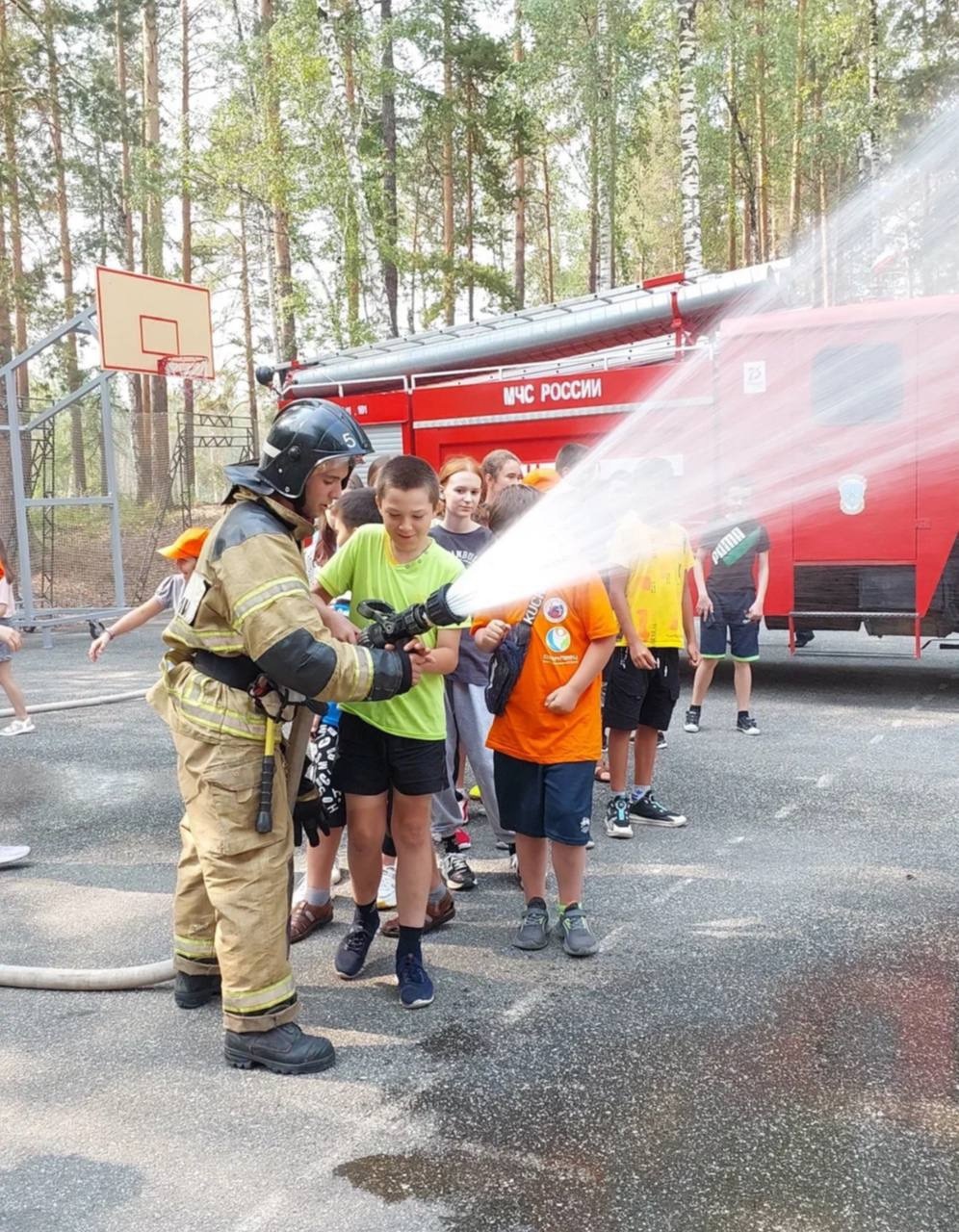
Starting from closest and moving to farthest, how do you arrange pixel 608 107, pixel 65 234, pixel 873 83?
pixel 873 83
pixel 608 107
pixel 65 234

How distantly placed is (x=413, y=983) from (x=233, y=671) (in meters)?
1.14

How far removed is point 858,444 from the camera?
25.7ft

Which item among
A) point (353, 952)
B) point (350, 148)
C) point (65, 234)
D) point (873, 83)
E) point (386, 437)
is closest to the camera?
point (353, 952)

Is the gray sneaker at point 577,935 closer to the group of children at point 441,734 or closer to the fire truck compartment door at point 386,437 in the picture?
the group of children at point 441,734


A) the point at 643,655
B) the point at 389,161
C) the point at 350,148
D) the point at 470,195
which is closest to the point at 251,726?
the point at 643,655

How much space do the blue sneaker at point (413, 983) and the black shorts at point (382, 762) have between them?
52 centimetres

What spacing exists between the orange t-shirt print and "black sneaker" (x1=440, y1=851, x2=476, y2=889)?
2.89 feet

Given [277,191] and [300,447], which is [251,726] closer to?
[300,447]

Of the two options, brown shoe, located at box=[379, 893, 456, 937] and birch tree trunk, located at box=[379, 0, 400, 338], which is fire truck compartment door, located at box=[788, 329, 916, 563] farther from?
birch tree trunk, located at box=[379, 0, 400, 338]

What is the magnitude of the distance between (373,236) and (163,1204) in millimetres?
16687

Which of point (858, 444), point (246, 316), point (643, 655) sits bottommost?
point (643, 655)

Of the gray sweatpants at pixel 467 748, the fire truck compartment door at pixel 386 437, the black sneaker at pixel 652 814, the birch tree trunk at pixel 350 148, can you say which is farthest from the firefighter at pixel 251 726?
the birch tree trunk at pixel 350 148

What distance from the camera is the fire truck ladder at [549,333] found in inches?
347

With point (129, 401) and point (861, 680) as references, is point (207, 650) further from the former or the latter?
point (129, 401)
